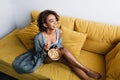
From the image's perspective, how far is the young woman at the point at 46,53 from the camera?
1605mm

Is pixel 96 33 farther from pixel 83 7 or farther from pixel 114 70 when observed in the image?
pixel 114 70

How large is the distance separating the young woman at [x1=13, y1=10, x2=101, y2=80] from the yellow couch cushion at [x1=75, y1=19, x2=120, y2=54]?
13.5 inches

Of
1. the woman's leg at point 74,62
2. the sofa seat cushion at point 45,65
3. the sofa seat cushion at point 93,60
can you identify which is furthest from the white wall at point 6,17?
the sofa seat cushion at point 93,60

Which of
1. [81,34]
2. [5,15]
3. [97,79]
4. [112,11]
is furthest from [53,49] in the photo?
[5,15]

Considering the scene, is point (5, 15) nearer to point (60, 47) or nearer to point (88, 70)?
point (60, 47)

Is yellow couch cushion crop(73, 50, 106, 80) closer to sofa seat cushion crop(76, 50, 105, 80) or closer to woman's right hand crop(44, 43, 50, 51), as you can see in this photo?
sofa seat cushion crop(76, 50, 105, 80)

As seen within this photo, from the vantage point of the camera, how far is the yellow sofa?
63.2 inches

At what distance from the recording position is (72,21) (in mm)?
1967

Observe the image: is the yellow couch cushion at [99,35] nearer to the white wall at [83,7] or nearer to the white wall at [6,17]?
the white wall at [83,7]

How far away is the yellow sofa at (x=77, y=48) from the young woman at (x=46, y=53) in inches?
2.4

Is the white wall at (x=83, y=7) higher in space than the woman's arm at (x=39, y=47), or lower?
higher

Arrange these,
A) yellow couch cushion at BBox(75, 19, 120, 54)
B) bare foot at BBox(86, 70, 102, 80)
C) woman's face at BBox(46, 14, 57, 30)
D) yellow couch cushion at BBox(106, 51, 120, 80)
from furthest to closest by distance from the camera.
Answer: yellow couch cushion at BBox(75, 19, 120, 54) → woman's face at BBox(46, 14, 57, 30) → bare foot at BBox(86, 70, 102, 80) → yellow couch cushion at BBox(106, 51, 120, 80)

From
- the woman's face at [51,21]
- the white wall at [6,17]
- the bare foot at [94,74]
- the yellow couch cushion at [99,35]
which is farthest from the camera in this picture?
the white wall at [6,17]

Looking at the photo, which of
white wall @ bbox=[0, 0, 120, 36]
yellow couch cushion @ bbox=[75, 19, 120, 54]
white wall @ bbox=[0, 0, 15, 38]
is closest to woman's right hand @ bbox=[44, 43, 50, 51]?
yellow couch cushion @ bbox=[75, 19, 120, 54]
